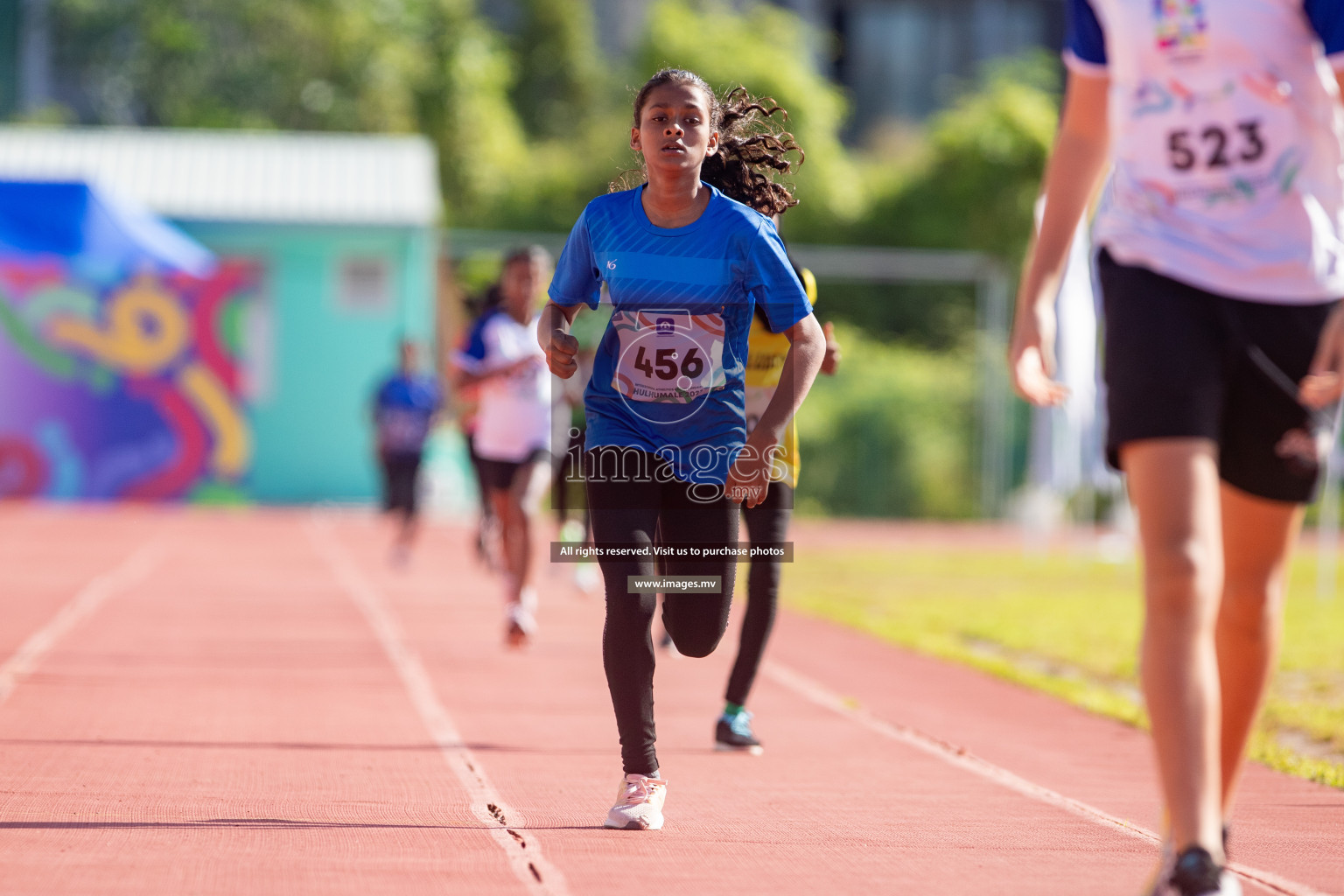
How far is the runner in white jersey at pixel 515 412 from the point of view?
31.2ft

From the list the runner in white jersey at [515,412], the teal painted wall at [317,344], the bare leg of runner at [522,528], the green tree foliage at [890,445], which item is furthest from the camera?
the teal painted wall at [317,344]

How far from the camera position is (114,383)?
84.6 feet

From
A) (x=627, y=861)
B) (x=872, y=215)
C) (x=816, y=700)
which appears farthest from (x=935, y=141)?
(x=627, y=861)

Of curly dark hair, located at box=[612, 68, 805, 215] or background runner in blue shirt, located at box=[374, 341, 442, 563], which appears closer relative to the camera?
curly dark hair, located at box=[612, 68, 805, 215]

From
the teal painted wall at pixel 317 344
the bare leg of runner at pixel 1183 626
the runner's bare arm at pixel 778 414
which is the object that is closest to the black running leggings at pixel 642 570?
the runner's bare arm at pixel 778 414

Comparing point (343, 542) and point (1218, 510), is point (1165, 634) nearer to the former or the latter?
point (1218, 510)

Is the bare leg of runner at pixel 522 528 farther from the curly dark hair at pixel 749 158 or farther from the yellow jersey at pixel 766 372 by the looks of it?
the curly dark hair at pixel 749 158

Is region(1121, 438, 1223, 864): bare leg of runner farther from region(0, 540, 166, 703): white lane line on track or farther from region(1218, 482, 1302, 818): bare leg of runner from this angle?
region(0, 540, 166, 703): white lane line on track

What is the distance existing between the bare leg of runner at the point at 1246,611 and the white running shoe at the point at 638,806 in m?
1.69

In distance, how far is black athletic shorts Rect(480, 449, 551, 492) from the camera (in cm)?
980

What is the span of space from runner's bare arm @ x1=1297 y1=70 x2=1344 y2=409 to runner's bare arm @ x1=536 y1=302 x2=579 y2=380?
1.92 meters

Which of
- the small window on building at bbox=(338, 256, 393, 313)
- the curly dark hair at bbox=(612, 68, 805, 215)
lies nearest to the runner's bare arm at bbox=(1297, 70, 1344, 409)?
the curly dark hair at bbox=(612, 68, 805, 215)

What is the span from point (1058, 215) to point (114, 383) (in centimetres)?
2339

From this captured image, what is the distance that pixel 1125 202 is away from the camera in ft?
12.6
